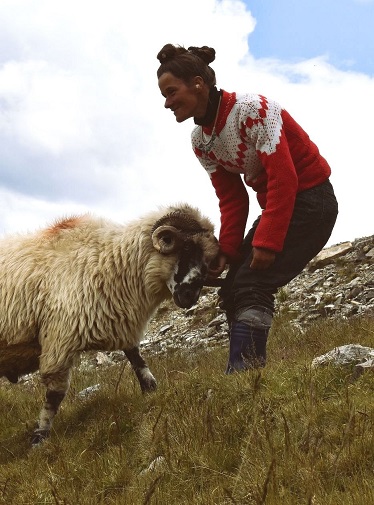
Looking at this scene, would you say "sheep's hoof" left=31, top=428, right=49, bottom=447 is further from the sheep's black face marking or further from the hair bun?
the hair bun

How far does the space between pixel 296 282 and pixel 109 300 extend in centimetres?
1089

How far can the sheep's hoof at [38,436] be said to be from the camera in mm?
5480

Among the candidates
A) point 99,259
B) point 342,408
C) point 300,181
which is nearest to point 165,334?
point 99,259

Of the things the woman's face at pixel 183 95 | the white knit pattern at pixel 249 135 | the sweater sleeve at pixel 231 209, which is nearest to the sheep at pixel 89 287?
the sweater sleeve at pixel 231 209

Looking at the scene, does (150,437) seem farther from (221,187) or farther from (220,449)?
(221,187)

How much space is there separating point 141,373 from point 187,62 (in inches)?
130

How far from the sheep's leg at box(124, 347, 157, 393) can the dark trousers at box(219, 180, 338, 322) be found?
1681 millimetres

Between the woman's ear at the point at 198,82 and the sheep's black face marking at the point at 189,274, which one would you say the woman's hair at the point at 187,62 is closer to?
the woman's ear at the point at 198,82

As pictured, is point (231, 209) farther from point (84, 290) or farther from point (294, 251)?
point (84, 290)

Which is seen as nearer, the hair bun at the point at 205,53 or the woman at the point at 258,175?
the woman at the point at 258,175

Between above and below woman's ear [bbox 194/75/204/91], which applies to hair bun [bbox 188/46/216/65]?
above

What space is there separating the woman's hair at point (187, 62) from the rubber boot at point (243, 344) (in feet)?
7.07

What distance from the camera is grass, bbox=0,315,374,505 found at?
2.88 m

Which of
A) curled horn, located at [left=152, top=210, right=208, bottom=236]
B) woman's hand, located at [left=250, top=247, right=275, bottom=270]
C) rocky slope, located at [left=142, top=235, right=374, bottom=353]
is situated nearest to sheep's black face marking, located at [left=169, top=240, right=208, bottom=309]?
curled horn, located at [left=152, top=210, right=208, bottom=236]
